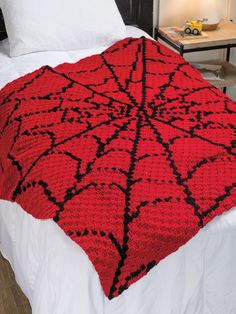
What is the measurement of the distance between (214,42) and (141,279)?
6.12ft

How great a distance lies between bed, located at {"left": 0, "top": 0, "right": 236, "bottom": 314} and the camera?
1.38m

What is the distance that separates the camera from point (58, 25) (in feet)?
8.45

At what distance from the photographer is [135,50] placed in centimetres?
250

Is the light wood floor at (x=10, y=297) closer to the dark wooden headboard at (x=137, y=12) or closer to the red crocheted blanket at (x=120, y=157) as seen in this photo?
the red crocheted blanket at (x=120, y=157)

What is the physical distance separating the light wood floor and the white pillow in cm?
107

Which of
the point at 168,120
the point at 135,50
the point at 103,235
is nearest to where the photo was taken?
the point at 103,235

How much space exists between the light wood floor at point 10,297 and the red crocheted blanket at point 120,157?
0.48m

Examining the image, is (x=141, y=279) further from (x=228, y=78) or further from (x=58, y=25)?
(x=228, y=78)

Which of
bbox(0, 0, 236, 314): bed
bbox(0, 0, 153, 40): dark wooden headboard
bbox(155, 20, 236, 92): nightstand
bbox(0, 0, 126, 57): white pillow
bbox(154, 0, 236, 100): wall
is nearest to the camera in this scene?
bbox(0, 0, 236, 314): bed

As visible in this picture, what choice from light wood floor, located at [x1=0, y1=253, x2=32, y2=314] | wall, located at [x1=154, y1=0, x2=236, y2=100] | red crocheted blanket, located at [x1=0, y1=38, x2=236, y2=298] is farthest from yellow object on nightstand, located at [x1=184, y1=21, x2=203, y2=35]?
light wood floor, located at [x1=0, y1=253, x2=32, y2=314]

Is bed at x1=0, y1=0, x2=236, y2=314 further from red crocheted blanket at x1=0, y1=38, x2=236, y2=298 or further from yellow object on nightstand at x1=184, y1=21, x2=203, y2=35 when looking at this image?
yellow object on nightstand at x1=184, y1=21, x2=203, y2=35

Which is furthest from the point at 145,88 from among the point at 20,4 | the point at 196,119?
the point at 20,4

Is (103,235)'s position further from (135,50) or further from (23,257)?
(135,50)

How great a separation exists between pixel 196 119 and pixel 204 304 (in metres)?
0.65
